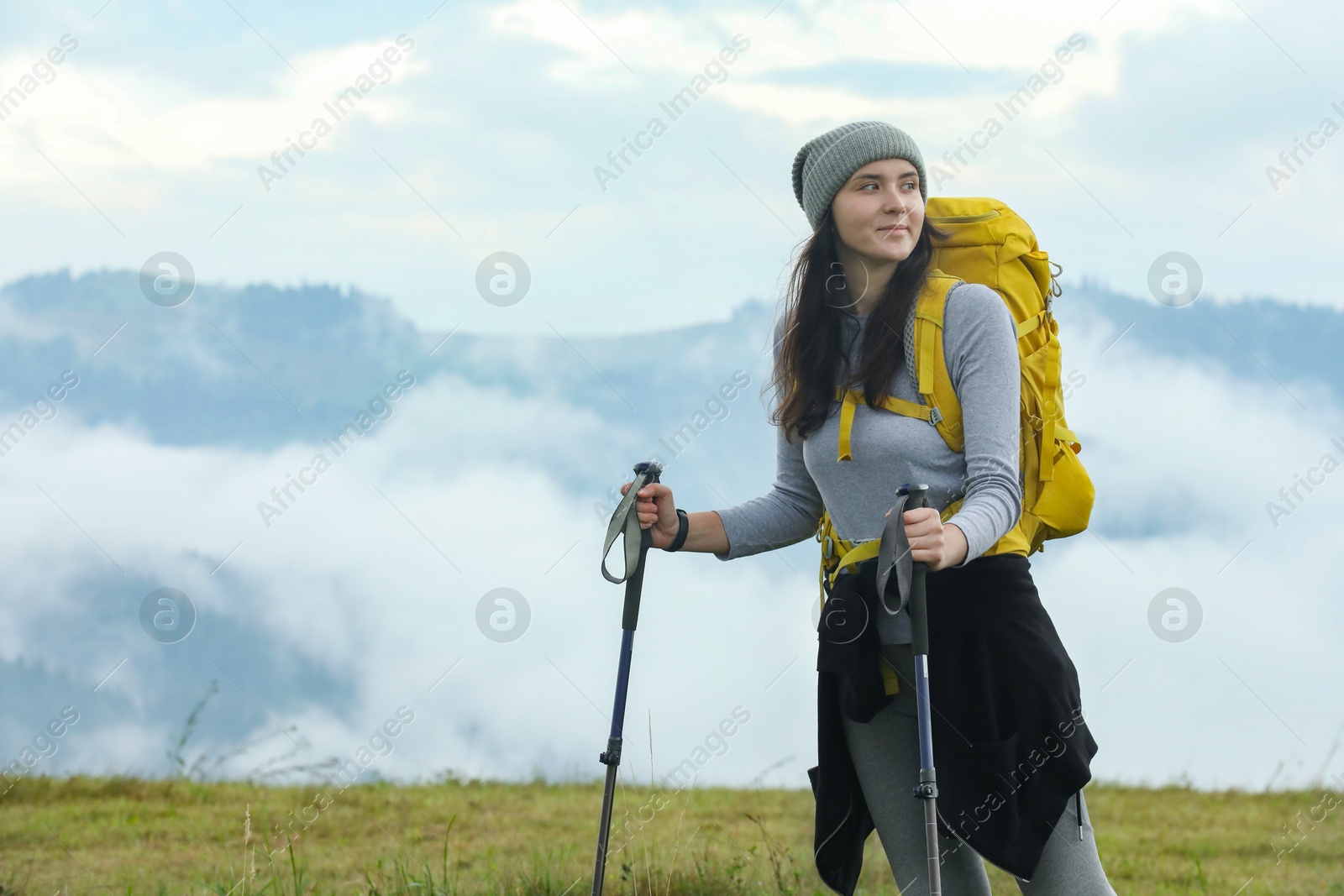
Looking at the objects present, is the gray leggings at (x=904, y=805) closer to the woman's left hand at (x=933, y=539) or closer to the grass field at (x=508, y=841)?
the woman's left hand at (x=933, y=539)

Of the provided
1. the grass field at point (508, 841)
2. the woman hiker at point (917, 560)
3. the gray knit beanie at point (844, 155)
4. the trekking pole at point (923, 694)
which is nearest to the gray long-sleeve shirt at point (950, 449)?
the woman hiker at point (917, 560)

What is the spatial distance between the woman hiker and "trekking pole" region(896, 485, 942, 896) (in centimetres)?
6

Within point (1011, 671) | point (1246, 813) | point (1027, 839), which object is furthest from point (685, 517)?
point (1246, 813)

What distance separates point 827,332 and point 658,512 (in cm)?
71

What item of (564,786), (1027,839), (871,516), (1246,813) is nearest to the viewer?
(1027,839)

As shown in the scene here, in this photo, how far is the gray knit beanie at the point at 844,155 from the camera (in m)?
3.17

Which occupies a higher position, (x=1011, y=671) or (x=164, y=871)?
(x=1011, y=671)

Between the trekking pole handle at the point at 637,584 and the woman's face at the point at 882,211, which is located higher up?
the woman's face at the point at 882,211

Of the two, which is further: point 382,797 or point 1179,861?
point 382,797

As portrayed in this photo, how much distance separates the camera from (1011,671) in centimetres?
285

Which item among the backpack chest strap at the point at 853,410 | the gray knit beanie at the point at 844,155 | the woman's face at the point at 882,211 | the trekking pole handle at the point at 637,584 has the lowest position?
the trekking pole handle at the point at 637,584

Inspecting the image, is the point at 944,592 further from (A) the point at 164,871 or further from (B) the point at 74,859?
(B) the point at 74,859

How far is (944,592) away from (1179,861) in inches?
174

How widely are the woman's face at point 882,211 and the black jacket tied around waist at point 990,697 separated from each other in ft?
2.84
